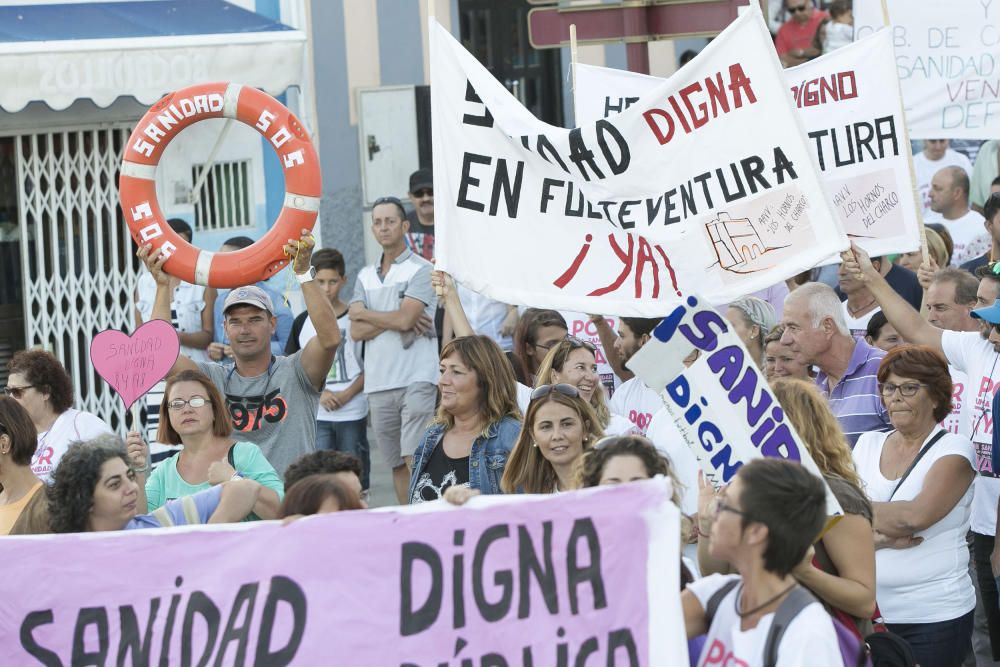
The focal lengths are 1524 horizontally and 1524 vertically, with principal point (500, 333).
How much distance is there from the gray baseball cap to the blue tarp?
418 centimetres

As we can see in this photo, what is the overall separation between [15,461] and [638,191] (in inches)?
106

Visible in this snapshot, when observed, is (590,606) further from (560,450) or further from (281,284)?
(281,284)

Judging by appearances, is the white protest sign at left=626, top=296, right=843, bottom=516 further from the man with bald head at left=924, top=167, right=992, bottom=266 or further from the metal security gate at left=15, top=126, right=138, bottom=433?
the metal security gate at left=15, top=126, right=138, bottom=433

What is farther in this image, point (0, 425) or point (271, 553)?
point (0, 425)

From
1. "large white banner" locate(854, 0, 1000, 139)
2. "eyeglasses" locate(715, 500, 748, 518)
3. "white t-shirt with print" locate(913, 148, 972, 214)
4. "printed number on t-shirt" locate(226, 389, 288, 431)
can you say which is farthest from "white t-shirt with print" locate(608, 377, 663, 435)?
"white t-shirt with print" locate(913, 148, 972, 214)

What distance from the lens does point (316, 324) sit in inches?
256

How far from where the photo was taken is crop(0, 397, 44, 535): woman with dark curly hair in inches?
229

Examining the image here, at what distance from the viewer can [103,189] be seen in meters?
11.0

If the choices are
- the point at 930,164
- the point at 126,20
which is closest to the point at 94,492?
the point at 126,20

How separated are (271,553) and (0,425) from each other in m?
1.99

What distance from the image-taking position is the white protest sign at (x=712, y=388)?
4.52m

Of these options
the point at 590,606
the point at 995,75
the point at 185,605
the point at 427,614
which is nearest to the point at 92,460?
the point at 185,605

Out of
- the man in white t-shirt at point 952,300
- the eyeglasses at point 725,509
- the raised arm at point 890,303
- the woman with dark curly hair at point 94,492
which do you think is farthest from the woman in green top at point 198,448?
the man in white t-shirt at point 952,300

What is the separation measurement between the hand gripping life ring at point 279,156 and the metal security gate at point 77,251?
3.65 metres
